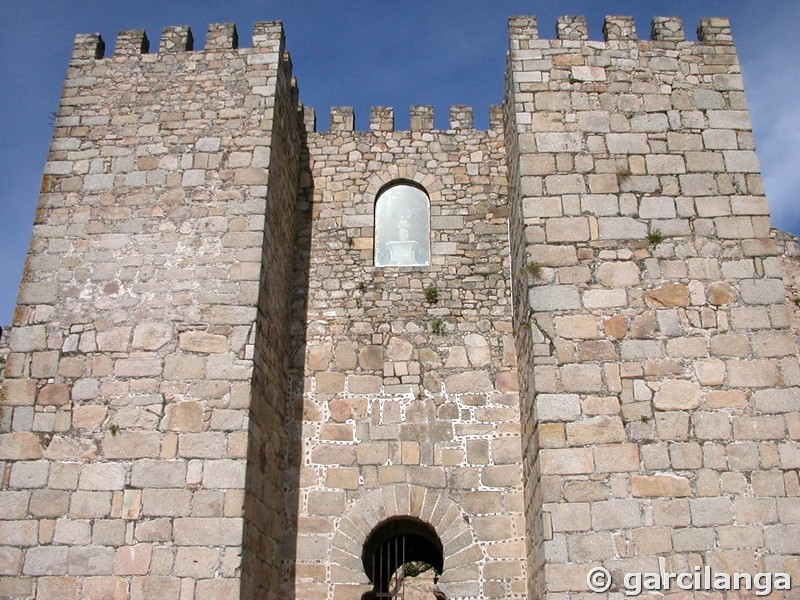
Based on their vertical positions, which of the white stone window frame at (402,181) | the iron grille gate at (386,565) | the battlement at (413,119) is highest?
the battlement at (413,119)

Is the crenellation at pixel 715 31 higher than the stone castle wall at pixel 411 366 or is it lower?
higher

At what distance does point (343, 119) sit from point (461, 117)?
149 cm

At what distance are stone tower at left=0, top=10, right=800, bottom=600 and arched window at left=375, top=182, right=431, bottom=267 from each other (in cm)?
3

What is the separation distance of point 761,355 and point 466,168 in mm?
4141

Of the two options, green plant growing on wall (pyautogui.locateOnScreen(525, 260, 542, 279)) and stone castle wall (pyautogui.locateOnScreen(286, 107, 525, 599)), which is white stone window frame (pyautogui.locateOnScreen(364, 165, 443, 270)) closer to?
stone castle wall (pyautogui.locateOnScreen(286, 107, 525, 599))

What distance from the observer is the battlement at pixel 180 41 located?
854 cm

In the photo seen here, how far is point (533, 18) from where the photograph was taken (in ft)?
27.2

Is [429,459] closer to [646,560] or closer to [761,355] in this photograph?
[646,560]

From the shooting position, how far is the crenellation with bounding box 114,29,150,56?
28.1 ft

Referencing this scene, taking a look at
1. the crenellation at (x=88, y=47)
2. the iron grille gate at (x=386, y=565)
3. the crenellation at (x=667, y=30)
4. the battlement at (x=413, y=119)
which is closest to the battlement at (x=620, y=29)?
the crenellation at (x=667, y=30)

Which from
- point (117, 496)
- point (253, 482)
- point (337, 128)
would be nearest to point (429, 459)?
point (253, 482)

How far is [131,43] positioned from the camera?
339 inches

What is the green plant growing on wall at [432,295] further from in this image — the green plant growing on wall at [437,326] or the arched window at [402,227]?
the arched window at [402,227]

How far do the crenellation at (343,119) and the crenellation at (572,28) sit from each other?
2.83 m
